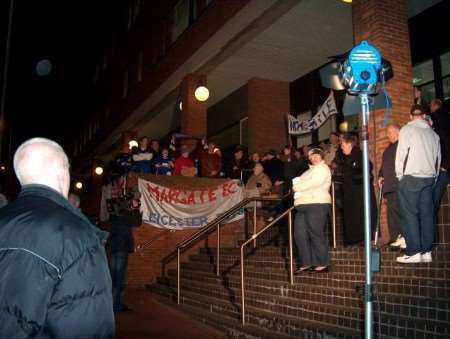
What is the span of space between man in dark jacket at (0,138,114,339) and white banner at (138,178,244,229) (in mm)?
9100

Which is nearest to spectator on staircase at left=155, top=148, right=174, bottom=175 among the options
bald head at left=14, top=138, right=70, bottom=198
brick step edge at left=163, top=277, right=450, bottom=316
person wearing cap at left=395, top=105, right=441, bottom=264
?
brick step edge at left=163, top=277, right=450, bottom=316

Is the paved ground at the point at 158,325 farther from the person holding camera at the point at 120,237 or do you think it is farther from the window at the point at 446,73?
the window at the point at 446,73

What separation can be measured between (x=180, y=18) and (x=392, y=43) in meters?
10.4

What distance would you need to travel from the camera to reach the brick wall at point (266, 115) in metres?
15.1

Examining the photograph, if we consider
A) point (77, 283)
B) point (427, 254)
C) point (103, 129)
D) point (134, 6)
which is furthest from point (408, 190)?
point (103, 129)

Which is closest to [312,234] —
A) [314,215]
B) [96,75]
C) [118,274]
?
[314,215]

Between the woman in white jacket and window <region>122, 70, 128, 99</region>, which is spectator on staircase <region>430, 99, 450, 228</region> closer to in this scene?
the woman in white jacket

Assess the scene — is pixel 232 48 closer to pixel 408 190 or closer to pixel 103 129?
pixel 408 190

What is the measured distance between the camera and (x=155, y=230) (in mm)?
11273

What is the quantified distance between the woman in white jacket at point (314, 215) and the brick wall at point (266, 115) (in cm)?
841

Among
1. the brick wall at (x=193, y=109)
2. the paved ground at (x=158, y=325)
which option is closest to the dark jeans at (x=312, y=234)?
the paved ground at (x=158, y=325)

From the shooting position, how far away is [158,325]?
7059 mm

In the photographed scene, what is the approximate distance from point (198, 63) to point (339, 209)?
26.1ft

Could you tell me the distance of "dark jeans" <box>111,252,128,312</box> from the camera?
7629 mm
